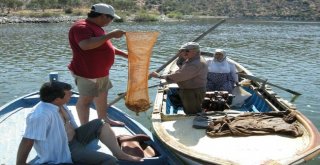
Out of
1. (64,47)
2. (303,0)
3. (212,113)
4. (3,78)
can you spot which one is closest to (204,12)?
(303,0)

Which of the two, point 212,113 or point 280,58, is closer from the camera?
point 212,113

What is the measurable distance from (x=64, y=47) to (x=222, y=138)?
26746 millimetres

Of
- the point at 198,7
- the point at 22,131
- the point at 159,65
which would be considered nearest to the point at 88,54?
the point at 22,131

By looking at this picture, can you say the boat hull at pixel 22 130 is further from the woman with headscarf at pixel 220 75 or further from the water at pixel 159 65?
the water at pixel 159 65

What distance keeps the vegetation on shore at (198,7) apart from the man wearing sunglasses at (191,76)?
98438mm

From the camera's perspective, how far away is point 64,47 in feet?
104

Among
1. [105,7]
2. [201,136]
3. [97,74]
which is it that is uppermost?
[105,7]

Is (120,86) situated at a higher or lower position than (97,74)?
lower

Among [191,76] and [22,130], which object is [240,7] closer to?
[191,76]

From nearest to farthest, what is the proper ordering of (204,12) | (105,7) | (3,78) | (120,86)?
1. (105,7)
2. (120,86)
3. (3,78)
4. (204,12)

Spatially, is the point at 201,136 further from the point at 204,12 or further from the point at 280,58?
the point at 204,12

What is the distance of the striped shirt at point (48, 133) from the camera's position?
463 centimetres

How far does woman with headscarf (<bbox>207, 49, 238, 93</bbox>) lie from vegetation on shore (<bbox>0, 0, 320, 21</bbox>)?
95919mm

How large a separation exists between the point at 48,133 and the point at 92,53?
1723mm
